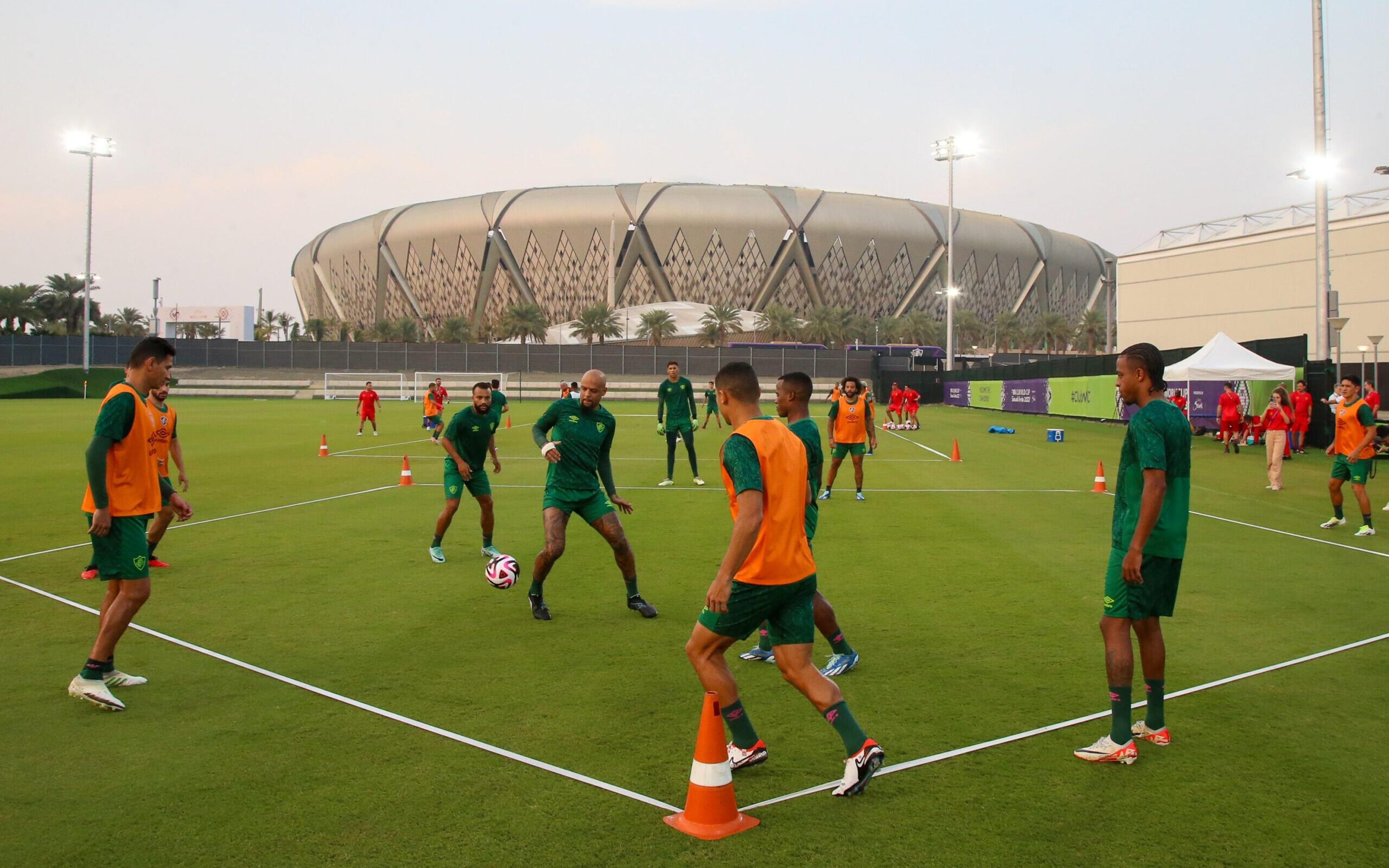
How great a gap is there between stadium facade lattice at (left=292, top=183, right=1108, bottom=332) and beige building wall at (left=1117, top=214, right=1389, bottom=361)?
6718cm

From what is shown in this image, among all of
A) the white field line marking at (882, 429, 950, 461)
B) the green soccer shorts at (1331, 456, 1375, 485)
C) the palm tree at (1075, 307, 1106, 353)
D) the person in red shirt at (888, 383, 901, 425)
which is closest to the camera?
the green soccer shorts at (1331, 456, 1375, 485)

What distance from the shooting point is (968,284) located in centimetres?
13300

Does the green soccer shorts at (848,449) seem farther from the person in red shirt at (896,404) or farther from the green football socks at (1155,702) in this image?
the person in red shirt at (896,404)

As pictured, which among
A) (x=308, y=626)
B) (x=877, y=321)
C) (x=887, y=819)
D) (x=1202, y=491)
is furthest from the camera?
(x=877, y=321)

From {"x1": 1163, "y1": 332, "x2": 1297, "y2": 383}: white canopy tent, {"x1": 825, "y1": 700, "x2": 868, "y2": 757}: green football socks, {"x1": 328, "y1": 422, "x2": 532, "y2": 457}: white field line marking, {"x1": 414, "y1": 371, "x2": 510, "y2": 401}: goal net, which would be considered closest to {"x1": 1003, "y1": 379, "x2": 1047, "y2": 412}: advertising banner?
{"x1": 1163, "y1": 332, "x2": 1297, "y2": 383}: white canopy tent

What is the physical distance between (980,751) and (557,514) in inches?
150

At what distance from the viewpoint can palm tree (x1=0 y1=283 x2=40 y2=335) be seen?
86.1 m

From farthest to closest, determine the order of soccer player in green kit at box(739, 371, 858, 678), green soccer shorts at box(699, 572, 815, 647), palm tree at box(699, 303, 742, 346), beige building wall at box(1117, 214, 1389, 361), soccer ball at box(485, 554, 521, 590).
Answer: palm tree at box(699, 303, 742, 346) < beige building wall at box(1117, 214, 1389, 361) < soccer ball at box(485, 554, 521, 590) < soccer player in green kit at box(739, 371, 858, 678) < green soccer shorts at box(699, 572, 815, 647)

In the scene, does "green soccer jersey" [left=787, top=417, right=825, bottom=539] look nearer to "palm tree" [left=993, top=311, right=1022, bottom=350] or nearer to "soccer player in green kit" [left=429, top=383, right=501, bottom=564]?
"soccer player in green kit" [left=429, top=383, right=501, bottom=564]

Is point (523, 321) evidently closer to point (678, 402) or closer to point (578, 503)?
point (678, 402)

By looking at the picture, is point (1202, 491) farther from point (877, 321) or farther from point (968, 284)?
point (968, 284)

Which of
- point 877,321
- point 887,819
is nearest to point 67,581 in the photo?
point 887,819

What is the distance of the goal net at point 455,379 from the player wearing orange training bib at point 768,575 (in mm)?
67365

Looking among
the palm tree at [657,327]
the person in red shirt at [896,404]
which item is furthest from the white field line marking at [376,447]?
the palm tree at [657,327]
